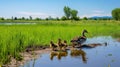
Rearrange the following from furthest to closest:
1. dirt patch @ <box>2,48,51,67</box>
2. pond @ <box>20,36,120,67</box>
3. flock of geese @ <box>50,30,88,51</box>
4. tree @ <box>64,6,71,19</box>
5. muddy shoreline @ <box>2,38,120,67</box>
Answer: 1. tree @ <box>64,6,71,19</box>
2. flock of geese @ <box>50,30,88,51</box>
3. pond @ <box>20,36,120,67</box>
4. muddy shoreline @ <box>2,38,120,67</box>
5. dirt patch @ <box>2,48,51,67</box>

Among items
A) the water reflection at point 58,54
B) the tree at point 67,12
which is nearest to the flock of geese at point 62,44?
the water reflection at point 58,54

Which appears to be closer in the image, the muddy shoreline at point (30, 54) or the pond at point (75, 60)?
the muddy shoreline at point (30, 54)

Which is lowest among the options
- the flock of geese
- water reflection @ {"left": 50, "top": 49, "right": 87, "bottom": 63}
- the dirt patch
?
water reflection @ {"left": 50, "top": 49, "right": 87, "bottom": 63}

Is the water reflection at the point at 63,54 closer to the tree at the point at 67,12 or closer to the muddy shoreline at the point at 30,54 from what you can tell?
the muddy shoreline at the point at 30,54

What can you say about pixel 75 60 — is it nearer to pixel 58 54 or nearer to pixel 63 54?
pixel 63 54

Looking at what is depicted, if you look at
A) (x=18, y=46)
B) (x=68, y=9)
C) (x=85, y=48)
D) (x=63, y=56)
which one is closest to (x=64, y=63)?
(x=63, y=56)

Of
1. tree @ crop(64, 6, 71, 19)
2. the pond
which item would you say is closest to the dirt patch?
the pond

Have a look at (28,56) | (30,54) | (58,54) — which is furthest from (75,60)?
(30,54)

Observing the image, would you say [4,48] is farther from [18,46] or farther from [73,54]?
[73,54]

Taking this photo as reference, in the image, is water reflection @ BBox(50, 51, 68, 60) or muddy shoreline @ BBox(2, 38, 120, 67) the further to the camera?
water reflection @ BBox(50, 51, 68, 60)

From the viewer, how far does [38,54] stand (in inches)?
562

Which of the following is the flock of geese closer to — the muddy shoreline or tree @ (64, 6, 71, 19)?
the muddy shoreline

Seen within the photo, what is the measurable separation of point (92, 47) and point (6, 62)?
7.44 metres

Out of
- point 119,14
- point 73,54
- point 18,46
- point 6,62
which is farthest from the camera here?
point 119,14
